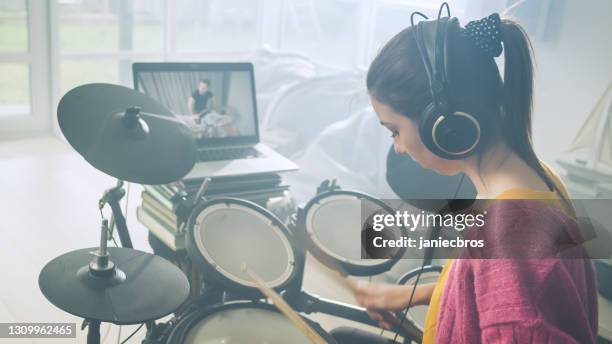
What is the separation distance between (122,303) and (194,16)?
2935 mm

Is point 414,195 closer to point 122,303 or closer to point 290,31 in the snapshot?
point 122,303

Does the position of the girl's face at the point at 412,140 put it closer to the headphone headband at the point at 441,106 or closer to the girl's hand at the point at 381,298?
the headphone headband at the point at 441,106

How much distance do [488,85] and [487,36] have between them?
7 cm

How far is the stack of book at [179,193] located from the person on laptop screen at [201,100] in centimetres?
25

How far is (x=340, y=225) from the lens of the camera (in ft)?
4.69

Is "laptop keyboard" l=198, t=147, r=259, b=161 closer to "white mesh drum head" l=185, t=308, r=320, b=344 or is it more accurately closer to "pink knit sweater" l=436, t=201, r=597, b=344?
"white mesh drum head" l=185, t=308, r=320, b=344

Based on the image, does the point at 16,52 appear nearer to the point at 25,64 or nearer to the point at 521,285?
the point at 25,64

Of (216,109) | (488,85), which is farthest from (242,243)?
(216,109)

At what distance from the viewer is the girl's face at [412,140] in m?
0.91

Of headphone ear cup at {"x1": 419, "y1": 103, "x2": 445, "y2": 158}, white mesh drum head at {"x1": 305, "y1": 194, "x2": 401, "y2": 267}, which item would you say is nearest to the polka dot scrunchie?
headphone ear cup at {"x1": 419, "y1": 103, "x2": 445, "y2": 158}

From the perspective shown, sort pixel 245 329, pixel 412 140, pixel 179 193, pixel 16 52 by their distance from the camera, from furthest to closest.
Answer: pixel 16 52 → pixel 179 193 → pixel 245 329 → pixel 412 140

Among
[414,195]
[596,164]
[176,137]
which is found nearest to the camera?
[176,137]

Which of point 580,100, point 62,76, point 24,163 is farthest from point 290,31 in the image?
point 580,100

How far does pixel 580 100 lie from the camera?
2.00 m
